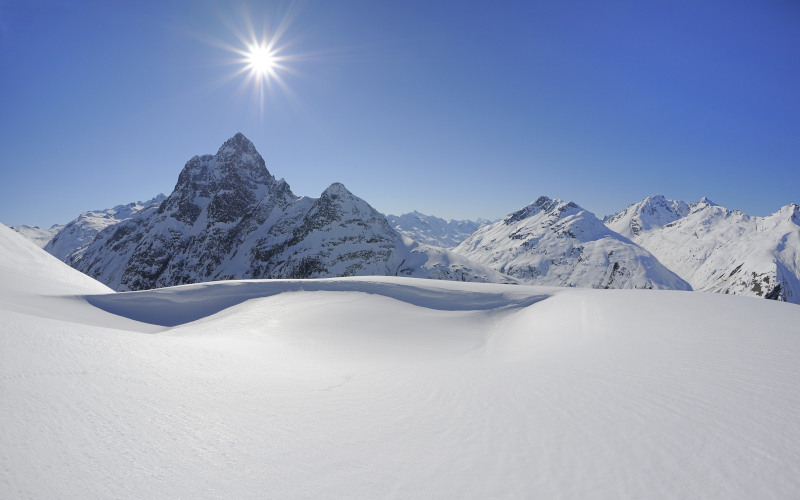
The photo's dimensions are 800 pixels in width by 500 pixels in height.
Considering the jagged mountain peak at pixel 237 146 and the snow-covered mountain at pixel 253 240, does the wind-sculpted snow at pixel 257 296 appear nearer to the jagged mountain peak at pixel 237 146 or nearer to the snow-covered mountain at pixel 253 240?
the snow-covered mountain at pixel 253 240

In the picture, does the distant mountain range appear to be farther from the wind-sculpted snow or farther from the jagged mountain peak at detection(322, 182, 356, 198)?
the wind-sculpted snow

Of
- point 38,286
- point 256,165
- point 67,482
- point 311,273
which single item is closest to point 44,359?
point 67,482

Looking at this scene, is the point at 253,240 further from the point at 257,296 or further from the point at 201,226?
the point at 257,296

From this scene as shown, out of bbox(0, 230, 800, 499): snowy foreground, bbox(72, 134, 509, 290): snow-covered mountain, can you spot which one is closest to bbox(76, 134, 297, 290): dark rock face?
bbox(72, 134, 509, 290): snow-covered mountain

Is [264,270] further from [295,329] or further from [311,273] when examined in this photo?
[295,329]

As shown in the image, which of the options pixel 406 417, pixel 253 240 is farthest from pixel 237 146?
pixel 406 417
